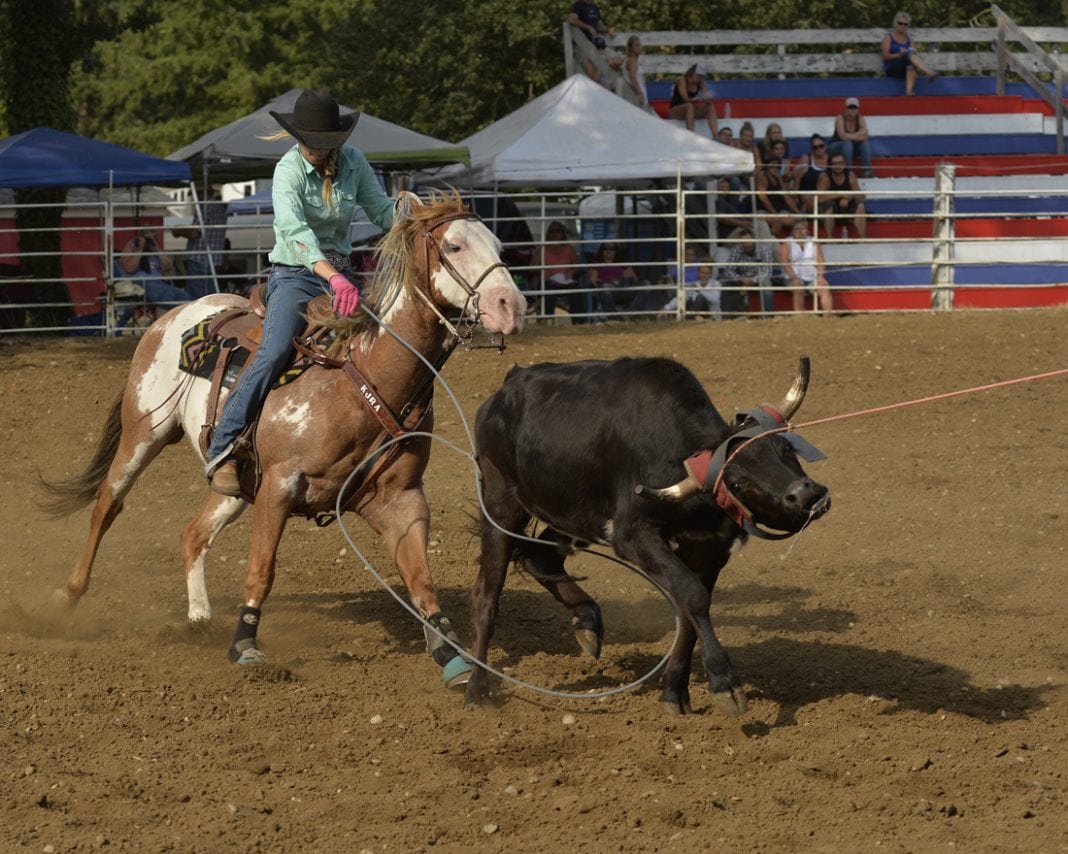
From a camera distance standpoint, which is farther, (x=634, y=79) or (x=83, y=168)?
(x=634, y=79)

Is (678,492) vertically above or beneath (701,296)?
above

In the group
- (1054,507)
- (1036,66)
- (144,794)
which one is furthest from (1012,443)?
(1036,66)

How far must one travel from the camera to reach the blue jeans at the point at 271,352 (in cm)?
669

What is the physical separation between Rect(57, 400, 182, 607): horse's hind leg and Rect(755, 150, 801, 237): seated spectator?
1220 cm

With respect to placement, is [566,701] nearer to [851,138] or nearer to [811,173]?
[811,173]

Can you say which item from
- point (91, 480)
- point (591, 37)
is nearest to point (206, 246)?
point (591, 37)

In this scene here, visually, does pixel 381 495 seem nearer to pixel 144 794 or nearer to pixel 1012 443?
pixel 144 794

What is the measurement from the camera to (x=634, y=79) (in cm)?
2208

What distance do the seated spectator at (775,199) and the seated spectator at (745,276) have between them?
16.1 inches

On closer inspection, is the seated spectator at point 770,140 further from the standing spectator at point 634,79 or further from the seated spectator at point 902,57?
the seated spectator at point 902,57

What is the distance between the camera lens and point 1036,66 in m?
25.3

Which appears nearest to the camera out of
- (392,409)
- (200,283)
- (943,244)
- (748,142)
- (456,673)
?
(456,673)

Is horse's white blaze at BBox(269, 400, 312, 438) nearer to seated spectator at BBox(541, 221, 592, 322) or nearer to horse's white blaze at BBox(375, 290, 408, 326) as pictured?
horse's white blaze at BBox(375, 290, 408, 326)

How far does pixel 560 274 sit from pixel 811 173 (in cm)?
366
